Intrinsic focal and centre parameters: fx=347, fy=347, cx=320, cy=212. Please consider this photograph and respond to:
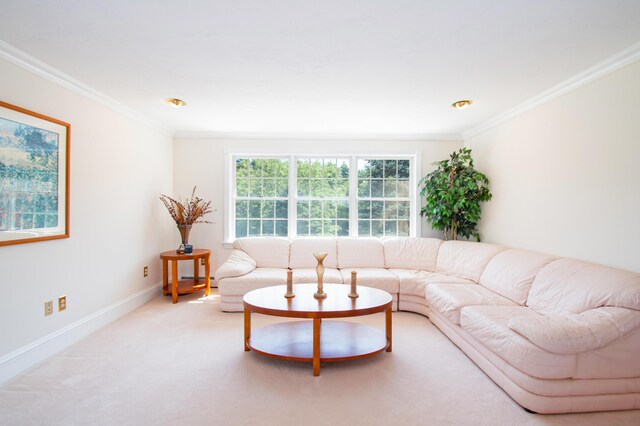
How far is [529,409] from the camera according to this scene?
2047 mm

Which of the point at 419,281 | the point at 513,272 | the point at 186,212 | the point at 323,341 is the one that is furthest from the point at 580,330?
the point at 186,212

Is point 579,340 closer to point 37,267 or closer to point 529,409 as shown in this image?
point 529,409

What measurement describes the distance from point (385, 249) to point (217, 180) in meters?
2.62

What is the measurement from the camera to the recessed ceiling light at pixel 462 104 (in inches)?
139

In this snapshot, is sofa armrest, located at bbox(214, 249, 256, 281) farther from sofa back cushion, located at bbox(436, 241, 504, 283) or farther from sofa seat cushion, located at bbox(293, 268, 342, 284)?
sofa back cushion, located at bbox(436, 241, 504, 283)

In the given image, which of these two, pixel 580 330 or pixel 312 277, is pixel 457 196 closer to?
pixel 312 277

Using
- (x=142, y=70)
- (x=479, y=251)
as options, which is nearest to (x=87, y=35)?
(x=142, y=70)

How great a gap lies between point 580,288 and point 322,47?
2.52 m

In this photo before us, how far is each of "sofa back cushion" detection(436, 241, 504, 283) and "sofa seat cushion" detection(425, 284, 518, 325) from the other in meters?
0.29

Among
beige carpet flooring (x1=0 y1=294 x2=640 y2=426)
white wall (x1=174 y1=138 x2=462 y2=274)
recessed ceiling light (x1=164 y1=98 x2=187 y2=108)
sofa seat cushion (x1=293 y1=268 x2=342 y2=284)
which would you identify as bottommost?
beige carpet flooring (x1=0 y1=294 x2=640 y2=426)

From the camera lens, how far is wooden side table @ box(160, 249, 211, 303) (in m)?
4.25

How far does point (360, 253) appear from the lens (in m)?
4.67

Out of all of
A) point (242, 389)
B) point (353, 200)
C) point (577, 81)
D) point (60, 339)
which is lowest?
point (242, 389)

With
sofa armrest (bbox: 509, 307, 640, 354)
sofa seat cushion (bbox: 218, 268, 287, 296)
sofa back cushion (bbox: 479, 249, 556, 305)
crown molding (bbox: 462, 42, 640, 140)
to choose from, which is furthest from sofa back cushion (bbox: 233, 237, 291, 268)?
crown molding (bbox: 462, 42, 640, 140)
